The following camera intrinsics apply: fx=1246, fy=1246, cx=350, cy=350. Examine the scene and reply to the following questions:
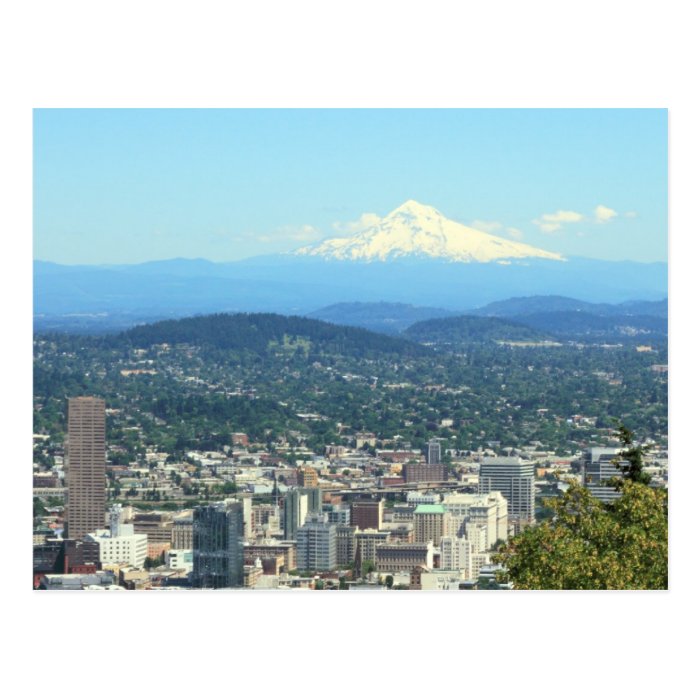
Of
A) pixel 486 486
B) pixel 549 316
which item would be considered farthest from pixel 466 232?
pixel 486 486

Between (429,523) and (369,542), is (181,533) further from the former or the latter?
(429,523)

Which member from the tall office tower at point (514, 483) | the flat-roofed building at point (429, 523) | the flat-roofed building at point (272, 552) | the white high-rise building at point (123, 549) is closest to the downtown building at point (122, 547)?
the white high-rise building at point (123, 549)

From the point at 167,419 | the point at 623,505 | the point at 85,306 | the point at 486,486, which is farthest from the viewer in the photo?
the point at 85,306

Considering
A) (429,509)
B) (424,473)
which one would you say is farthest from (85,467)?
(429,509)

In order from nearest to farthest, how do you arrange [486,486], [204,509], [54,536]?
1. [54,536]
2. [204,509]
3. [486,486]

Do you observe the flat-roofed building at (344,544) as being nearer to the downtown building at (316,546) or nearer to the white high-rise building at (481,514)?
the downtown building at (316,546)

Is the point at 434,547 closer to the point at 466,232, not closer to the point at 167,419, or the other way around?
the point at 167,419
